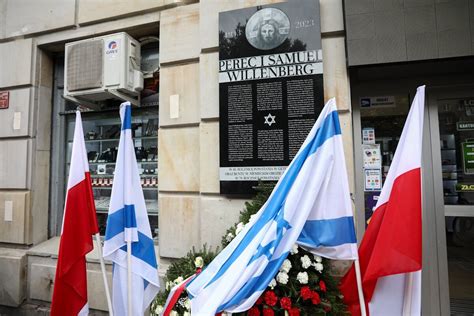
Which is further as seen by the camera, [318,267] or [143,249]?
[143,249]

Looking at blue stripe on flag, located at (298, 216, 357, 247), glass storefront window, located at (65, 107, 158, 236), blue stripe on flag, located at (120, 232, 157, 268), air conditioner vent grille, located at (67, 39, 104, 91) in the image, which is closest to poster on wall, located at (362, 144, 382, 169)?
blue stripe on flag, located at (298, 216, 357, 247)

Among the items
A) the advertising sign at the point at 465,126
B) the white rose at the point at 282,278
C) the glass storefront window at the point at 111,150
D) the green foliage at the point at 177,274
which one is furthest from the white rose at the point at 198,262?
the advertising sign at the point at 465,126

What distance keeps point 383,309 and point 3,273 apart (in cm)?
495

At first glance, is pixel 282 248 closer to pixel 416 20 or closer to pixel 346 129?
pixel 346 129

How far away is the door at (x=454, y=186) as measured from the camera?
3.17 meters

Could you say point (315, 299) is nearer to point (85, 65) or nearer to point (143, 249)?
point (143, 249)

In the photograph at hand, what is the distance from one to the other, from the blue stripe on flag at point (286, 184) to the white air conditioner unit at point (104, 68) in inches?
110

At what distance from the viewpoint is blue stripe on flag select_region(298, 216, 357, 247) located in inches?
82.7

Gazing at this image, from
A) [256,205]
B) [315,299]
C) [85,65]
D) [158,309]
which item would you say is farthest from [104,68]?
[315,299]

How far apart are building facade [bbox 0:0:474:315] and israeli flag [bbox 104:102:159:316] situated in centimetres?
96

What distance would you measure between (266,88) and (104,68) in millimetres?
2312

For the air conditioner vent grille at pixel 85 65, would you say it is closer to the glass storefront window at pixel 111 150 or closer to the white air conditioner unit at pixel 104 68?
the white air conditioner unit at pixel 104 68

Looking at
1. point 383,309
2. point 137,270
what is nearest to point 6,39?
point 137,270

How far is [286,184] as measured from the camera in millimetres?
2199
